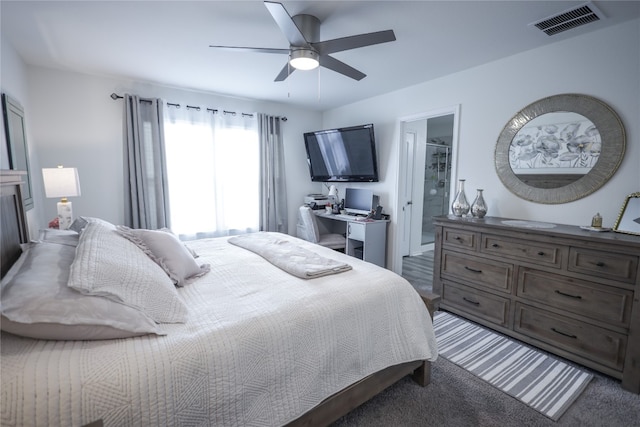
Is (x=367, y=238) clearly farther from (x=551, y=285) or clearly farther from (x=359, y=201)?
(x=551, y=285)

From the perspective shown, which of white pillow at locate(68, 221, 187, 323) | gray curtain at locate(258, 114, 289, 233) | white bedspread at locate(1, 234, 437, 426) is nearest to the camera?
white bedspread at locate(1, 234, 437, 426)

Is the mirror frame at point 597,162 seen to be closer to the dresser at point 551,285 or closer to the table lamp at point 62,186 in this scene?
the dresser at point 551,285

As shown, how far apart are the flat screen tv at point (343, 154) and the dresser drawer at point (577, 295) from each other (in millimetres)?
2210

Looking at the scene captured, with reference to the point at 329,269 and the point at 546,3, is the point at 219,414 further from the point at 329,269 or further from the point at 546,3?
the point at 546,3

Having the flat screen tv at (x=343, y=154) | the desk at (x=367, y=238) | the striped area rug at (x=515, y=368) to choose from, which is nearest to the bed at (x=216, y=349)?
the striped area rug at (x=515, y=368)

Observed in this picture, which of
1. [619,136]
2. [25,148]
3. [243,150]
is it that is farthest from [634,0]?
[25,148]

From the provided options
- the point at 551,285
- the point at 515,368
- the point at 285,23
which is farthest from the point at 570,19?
the point at 515,368

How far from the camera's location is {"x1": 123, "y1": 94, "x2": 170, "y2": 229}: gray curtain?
3.35m

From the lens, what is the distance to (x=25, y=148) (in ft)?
8.27

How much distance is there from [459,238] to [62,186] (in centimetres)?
359

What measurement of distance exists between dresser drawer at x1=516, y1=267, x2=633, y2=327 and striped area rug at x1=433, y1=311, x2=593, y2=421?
42 cm

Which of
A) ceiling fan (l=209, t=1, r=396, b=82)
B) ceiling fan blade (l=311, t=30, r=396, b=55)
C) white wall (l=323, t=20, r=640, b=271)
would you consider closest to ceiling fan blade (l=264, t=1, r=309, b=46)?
ceiling fan (l=209, t=1, r=396, b=82)

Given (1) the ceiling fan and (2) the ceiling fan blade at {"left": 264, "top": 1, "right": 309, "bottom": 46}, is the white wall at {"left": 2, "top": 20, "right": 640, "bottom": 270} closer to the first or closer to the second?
(1) the ceiling fan

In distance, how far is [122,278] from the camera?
1185mm
